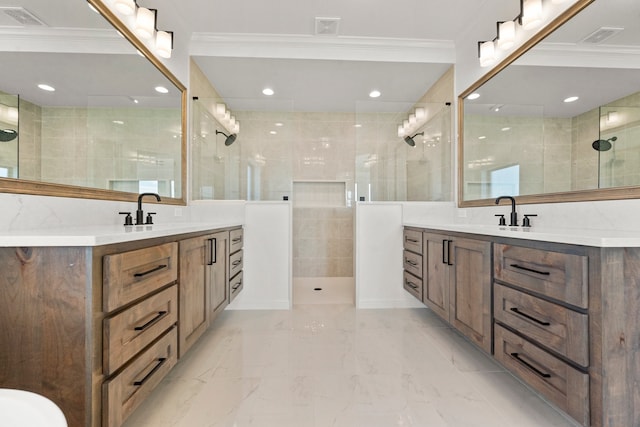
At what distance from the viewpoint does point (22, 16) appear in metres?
1.28

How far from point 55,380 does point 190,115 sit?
101 inches

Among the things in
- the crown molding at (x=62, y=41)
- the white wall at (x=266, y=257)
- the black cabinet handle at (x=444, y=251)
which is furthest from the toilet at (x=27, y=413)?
the white wall at (x=266, y=257)

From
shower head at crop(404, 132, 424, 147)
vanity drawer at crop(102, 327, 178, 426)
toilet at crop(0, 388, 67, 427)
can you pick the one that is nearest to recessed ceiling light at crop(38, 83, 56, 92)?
vanity drawer at crop(102, 327, 178, 426)

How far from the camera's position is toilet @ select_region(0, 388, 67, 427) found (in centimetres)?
54

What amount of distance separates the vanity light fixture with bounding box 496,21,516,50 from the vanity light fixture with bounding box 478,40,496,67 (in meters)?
0.11

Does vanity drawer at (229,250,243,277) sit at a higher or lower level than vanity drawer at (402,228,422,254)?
lower

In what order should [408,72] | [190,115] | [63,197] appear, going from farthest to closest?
[408,72] < [190,115] < [63,197]

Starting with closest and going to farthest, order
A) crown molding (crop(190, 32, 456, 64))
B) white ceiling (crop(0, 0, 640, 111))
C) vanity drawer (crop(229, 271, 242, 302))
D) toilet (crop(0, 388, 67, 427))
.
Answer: toilet (crop(0, 388, 67, 427)), white ceiling (crop(0, 0, 640, 111)), vanity drawer (crop(229, 271, 242, 302)), crown molding (crop(190, 32, 456, 64))

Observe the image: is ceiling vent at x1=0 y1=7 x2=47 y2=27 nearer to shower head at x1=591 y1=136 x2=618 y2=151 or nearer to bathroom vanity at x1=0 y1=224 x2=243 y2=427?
bathroom vanity at x1=0 y1=224 x2=243 y2=427

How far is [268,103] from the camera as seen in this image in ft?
10.8

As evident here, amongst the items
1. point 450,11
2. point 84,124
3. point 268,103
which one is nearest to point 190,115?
point 268,103

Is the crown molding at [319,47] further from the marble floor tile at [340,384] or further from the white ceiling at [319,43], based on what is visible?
the marble floor tile at [340,384]

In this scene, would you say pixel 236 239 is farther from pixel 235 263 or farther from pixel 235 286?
pixel 235 286

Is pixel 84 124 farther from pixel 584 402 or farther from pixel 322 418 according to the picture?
pixel 584 402
